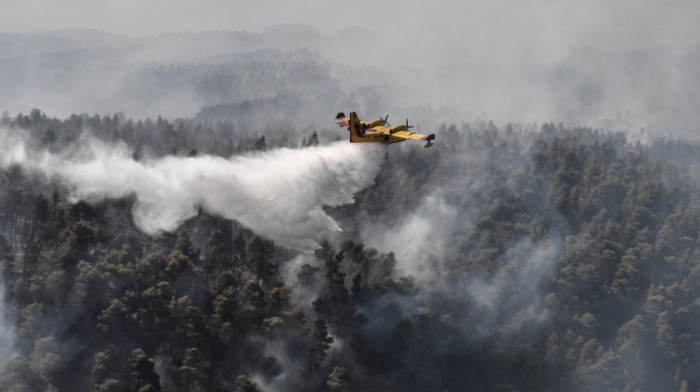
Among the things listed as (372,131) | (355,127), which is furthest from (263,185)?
(372,131)

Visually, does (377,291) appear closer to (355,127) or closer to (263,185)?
(263,185)

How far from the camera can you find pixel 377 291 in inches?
4380

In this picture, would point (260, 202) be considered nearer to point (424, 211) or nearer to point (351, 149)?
point (351, 149)

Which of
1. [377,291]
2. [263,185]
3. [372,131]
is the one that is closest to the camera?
[372,131]

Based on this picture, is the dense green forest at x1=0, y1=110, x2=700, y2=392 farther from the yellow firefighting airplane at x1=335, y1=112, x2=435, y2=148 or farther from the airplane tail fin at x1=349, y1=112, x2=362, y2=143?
the yellow firefighting airplane at x1=335, y1=112, x2=435, y2=148

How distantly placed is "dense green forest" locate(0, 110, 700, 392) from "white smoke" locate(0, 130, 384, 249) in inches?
342

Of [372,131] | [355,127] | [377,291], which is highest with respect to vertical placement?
[355,127]

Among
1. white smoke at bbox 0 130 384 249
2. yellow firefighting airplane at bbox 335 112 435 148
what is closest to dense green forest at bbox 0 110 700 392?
white smoke at bbox 0 130 384 249

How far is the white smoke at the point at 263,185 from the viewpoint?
269 ft

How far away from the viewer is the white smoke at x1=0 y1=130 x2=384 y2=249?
81875 mm

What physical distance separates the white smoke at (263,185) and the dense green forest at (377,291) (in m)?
8.68

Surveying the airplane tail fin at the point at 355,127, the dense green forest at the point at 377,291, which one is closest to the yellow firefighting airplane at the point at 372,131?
the airplane tail fin at the point at 355,127

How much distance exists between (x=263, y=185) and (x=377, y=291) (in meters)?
34.9

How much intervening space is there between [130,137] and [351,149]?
9886cm
